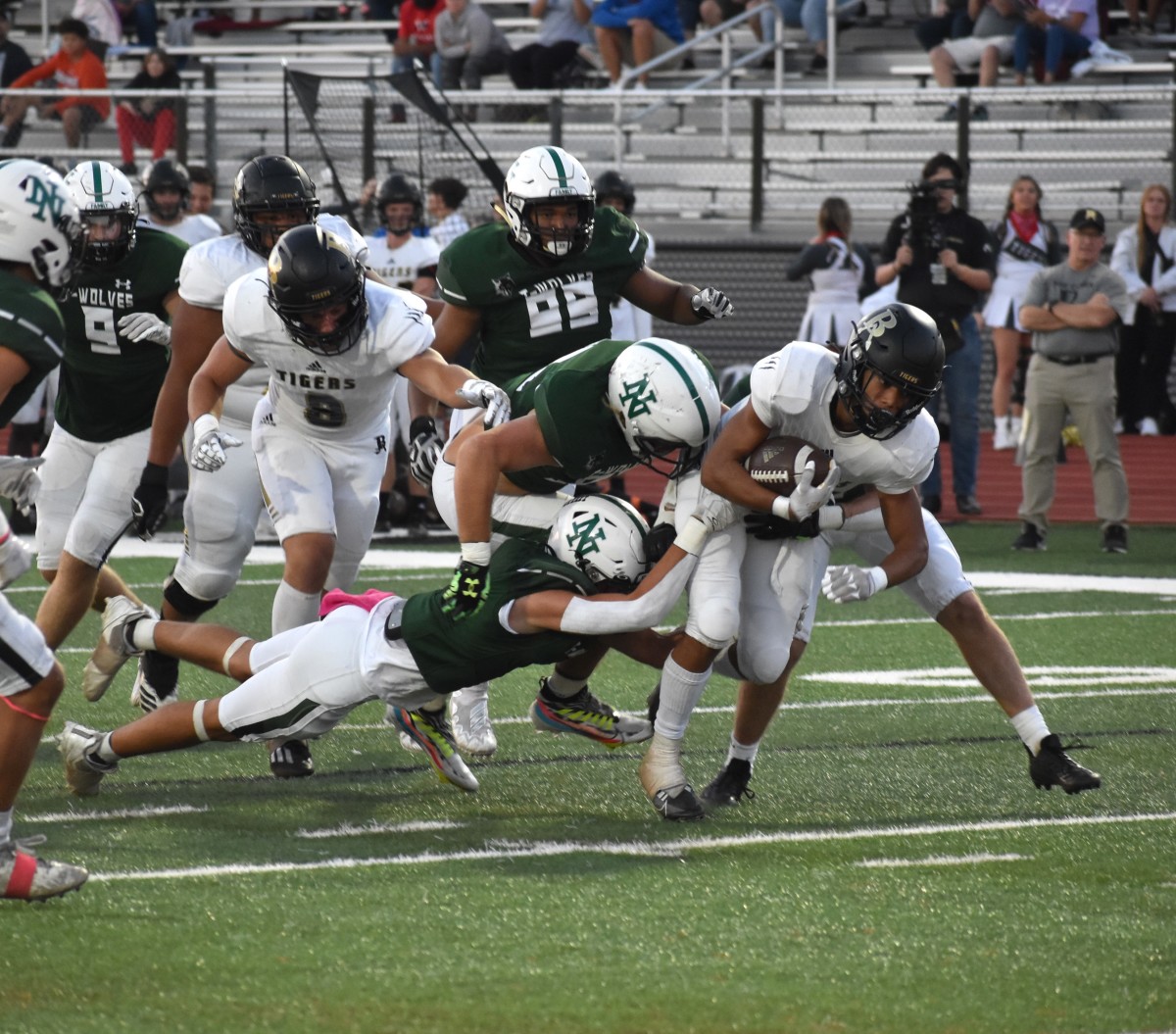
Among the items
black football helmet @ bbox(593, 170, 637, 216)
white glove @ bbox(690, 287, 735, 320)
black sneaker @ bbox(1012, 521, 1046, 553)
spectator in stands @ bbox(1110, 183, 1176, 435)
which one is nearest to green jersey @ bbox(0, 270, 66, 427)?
white glove @ bbox(690, 287, 735, 320)

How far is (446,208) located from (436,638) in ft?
25.7

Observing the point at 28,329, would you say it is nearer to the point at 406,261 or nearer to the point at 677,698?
the point at 677,698

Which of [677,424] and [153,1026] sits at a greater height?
[677,424]

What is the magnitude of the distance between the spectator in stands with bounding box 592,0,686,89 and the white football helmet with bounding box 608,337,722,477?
12.5 meters

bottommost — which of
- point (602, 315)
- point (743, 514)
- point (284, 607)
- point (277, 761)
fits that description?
point (277, 761)

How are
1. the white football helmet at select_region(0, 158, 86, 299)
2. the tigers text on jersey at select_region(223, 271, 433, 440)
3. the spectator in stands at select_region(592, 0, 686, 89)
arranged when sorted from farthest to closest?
the spectator in stands at select_region(592, 0, 686, 89)
the tigers text on jersey at select_region(223, 271, 433, 440)
the white football helmet at select_region(0, 158, 86, 299)

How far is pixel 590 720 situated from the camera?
559 centimetres

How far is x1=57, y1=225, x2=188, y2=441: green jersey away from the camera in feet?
20.9

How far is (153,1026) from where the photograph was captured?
342 centimetres

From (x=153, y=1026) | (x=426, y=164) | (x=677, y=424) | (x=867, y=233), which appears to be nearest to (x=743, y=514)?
(x=677, y=424)

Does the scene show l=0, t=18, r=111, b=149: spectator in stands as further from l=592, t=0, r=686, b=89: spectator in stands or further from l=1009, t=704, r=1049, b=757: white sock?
l=1009, t=704, r=1049, b=757: white sock

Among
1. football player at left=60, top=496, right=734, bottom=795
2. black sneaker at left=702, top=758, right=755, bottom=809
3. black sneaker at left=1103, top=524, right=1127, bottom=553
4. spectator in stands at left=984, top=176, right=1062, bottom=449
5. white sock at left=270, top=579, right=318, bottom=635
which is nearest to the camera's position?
football player at left=60, top=496, right=734, bottom=795

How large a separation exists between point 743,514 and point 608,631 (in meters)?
0.52

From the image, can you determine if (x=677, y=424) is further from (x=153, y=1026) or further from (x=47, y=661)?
(x=153, y=1026)
